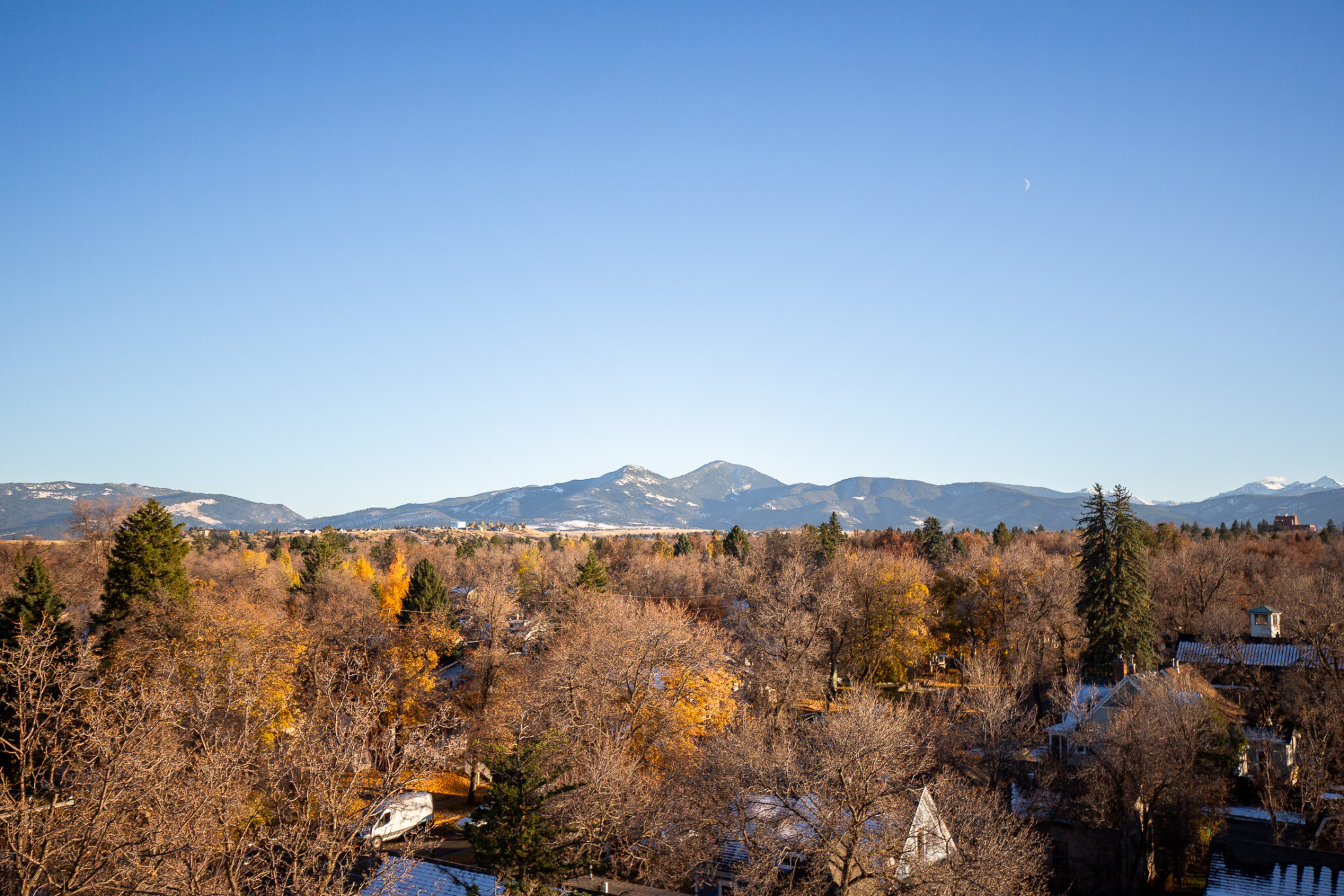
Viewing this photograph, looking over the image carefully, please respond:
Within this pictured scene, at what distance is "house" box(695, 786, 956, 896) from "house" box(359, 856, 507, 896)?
551 centimetres

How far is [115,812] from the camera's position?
12.0 metres

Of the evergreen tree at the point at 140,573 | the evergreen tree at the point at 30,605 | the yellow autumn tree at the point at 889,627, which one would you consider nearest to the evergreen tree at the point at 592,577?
the yellow autumn tree at the point at 889,627

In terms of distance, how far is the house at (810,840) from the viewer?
19.9 metres

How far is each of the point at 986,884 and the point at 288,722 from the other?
2514cm

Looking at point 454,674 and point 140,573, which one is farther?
point 454,674

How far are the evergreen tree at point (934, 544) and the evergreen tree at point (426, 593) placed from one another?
46.1 m

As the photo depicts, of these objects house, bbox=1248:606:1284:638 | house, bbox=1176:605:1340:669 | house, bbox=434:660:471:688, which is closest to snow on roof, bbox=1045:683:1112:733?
house, bbox=1176:605:1340:669

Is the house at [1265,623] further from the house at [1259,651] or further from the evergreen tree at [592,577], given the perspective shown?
the evergreen tree at [592,577]

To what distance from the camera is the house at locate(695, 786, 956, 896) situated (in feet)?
65.3

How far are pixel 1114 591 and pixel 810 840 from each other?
34869 millimetres

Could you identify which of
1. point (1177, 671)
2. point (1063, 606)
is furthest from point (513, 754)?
point (1063, 606)

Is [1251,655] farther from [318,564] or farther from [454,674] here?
[318,564]

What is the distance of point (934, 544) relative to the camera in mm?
87062

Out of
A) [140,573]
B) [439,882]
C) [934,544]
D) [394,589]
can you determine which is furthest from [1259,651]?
[394,589]
